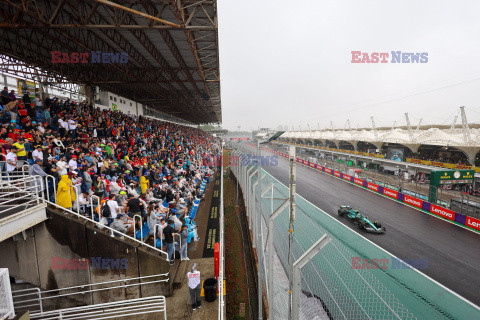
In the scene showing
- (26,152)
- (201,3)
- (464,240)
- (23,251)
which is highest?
(201,3)

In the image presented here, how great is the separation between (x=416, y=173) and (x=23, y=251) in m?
34.7

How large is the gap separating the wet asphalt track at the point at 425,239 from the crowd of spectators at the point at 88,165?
9.92 meters

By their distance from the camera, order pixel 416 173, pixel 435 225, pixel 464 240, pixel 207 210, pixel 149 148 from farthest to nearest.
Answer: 1. pixel 416 173
2. pixel 149 148
3. pixel 435 225
4. pixel 207 210
5. pixel 464 240

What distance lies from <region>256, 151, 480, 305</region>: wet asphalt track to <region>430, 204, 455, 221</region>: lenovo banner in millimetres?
614

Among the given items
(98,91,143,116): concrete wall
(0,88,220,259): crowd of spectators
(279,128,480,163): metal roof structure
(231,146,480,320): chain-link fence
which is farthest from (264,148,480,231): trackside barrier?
(98,91,143,116): concrete wall

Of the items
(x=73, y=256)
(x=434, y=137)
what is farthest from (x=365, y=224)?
(x=434, y=137)

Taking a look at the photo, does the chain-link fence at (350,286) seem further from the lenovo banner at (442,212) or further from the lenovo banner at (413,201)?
the lenovo banner at (413,201)

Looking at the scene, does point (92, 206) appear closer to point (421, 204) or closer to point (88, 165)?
point (88, 165)

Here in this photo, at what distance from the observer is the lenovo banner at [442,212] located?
14898mm

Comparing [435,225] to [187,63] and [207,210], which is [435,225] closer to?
[207,210]

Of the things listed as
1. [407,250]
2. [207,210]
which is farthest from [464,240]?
[207,210]

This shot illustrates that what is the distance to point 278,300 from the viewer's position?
5477mm

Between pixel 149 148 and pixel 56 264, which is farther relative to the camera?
pixel 149 148

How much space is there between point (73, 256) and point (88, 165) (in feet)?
11.3
